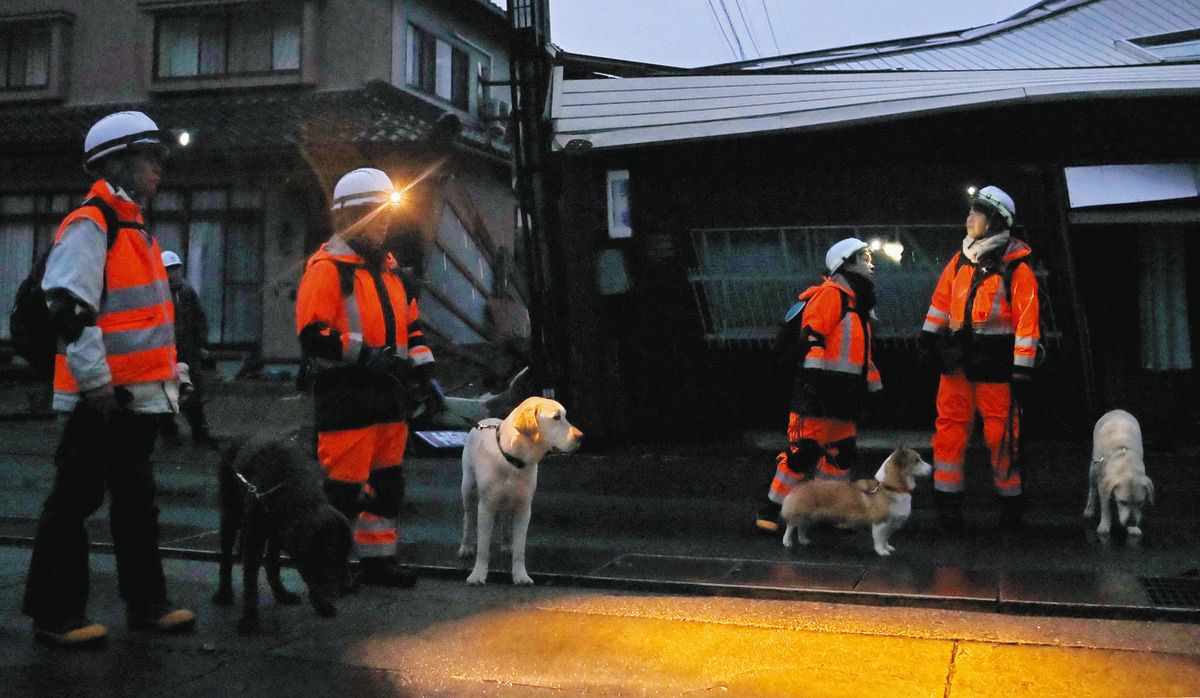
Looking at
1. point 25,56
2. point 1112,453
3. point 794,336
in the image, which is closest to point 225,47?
point 25,56

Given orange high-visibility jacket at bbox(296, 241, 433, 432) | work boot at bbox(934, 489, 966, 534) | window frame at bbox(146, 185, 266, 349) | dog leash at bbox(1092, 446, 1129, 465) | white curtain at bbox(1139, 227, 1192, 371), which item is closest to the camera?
Answer: orange high-visibility jacket at bbox(296, 241, 433, 432)

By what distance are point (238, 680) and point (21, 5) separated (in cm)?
1936

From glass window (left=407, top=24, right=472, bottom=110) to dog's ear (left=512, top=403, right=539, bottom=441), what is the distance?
14.2 meters

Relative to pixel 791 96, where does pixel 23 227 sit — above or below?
above

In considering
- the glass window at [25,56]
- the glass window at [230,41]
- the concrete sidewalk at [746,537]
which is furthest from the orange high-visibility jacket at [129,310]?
the glass window at [25,56]

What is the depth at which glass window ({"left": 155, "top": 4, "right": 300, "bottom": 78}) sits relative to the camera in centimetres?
1822

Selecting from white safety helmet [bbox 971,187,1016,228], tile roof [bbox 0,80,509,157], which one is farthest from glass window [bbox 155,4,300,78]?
white safety helmet [bbox 971,187,1016,228]

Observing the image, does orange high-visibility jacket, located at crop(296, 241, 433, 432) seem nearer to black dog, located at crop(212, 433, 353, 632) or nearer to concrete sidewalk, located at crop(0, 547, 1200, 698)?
black dog, located at crop(212, 433, 353, 632)

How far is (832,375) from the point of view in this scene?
6957 mm

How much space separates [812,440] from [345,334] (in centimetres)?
312

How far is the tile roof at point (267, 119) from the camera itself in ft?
53.4

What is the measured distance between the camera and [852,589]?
5418 millimetres

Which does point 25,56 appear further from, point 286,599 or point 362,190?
point 286,599

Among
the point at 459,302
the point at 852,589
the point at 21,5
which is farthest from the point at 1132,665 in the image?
the point at 21,5
